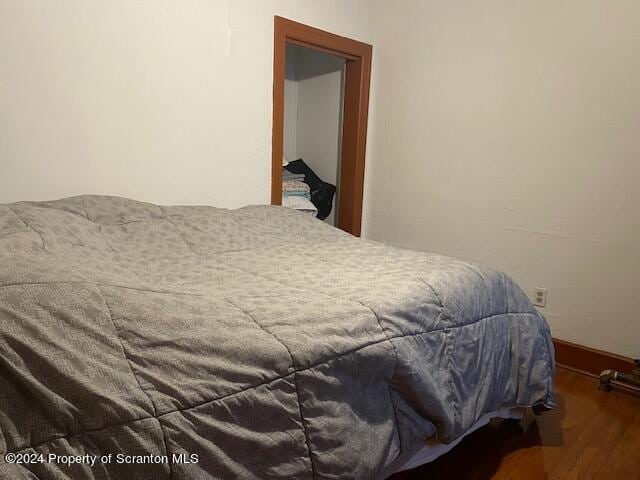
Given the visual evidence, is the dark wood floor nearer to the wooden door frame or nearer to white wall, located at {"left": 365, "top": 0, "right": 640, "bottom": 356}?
white wall, located at {"left": 365, "top": 0, "right": 640, "bottom": 356}

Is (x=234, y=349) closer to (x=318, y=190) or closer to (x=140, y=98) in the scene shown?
(x=140, y=98)

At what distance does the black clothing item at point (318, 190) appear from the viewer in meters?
3.47

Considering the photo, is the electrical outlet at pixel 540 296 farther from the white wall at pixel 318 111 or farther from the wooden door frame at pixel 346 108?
the white wall at pixel 318 111

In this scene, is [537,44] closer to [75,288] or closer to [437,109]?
[437,109]

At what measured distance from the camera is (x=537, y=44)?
256cm

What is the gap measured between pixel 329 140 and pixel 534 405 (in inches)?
93.8

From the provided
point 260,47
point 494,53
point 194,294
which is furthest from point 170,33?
point 494,53

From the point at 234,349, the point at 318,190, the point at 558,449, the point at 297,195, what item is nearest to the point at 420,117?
the point at 318,190

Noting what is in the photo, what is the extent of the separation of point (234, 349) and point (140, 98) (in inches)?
63.0

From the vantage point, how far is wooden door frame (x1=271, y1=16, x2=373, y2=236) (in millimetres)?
2688

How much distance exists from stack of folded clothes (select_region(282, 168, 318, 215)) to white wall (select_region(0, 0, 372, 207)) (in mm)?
553

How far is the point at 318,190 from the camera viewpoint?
3477 mm

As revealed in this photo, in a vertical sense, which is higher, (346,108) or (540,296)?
(346,108)

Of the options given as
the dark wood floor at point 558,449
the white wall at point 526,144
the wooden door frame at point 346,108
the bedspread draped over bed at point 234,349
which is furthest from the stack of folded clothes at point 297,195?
the dark wood floor at point 558,449
